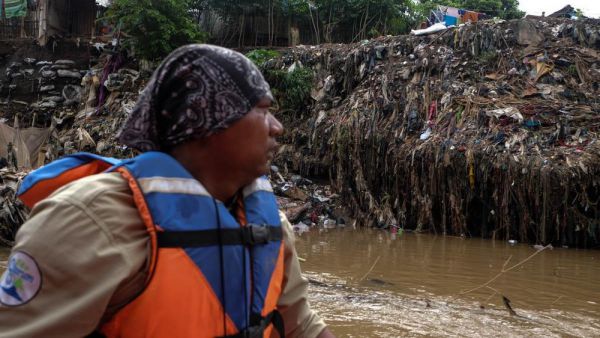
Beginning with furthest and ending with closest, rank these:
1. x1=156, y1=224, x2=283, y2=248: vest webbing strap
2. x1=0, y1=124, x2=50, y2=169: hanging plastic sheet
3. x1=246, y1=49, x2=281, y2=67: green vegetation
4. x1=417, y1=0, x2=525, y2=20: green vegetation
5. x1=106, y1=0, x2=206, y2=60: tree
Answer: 1. x1=417, y1=0, x2=525, y2=20: green vegetation
2. x1=106, y1=0, x2=206, y2=60: tree
3. x1=246, y1=49, x2=281, y2=67: green vegetation
4. x1=0, y1=124, x2=50, y2=169: hanging plastic sheet
5. x1=156, y1=224, x2=283, y2=248: vest webbing strap

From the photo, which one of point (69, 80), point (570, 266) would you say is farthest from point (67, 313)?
point (69, 80)

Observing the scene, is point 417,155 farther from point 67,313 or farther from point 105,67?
point 105,67

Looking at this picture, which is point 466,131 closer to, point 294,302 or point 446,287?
point 446,287

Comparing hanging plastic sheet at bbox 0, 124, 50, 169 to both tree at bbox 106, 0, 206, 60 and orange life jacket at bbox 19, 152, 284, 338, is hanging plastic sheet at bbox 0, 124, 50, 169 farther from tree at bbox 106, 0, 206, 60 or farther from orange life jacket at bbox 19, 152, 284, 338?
orange life jacket at bbox 19, 152, 284, 338

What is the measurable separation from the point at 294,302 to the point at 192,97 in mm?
626

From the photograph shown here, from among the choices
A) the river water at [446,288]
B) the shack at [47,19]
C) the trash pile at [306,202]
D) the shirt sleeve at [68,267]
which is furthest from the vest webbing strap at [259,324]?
the shack at [47,19]

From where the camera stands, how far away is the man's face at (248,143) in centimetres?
127

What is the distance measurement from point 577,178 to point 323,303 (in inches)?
219

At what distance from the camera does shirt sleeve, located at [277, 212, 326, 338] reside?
1.50 m

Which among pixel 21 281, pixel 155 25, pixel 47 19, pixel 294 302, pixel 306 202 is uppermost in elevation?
pixel 47 19

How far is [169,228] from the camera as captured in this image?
113 cm

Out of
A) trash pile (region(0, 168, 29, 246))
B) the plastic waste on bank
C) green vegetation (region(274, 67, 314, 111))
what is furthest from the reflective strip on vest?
green vegetation (region(274, 67, 314, 111))

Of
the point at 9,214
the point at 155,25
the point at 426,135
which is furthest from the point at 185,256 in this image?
the point at 155,25

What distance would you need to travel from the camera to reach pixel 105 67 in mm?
17172
